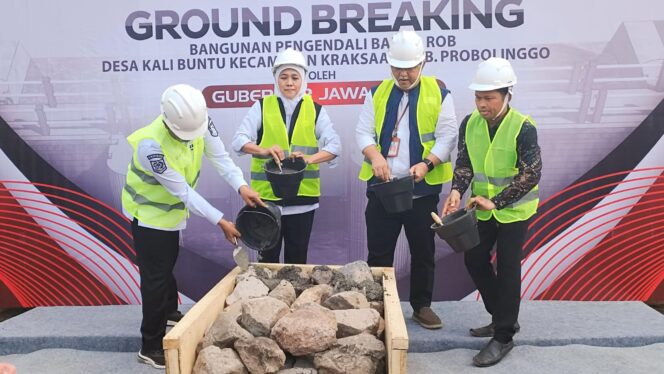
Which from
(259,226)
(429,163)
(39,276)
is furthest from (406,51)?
(39,276)

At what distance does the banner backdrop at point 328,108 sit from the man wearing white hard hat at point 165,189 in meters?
1.00

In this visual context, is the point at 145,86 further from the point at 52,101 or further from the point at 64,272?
the point at 64,272

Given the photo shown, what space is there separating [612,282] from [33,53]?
4.37 m

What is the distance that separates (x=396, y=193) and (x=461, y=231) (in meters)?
0.48

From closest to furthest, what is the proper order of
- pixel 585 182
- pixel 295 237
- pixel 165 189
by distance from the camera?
pixel 165 189 → pixel 295 237 → pixel 585 182

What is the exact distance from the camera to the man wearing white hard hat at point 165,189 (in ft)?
9.05

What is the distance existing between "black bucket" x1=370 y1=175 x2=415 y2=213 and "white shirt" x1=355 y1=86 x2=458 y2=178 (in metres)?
0.23

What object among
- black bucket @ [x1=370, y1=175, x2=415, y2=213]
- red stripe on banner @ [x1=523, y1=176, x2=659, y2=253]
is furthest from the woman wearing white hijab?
red stripe on banner @ [x1=523, y1=176, x2=659, y2=253]

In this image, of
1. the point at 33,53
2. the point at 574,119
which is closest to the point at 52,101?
the point at 33,53

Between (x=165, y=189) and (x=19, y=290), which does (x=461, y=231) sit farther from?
(x=19, y=290)

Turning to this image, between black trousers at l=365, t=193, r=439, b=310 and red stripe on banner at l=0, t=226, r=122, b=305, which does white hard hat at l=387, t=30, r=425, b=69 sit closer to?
black trousers at l=365, t=193, r=439, b=310

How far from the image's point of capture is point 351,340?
2396 millimetres

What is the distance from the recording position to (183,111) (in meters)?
2.70

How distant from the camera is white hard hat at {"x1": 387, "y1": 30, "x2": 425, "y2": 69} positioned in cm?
318
